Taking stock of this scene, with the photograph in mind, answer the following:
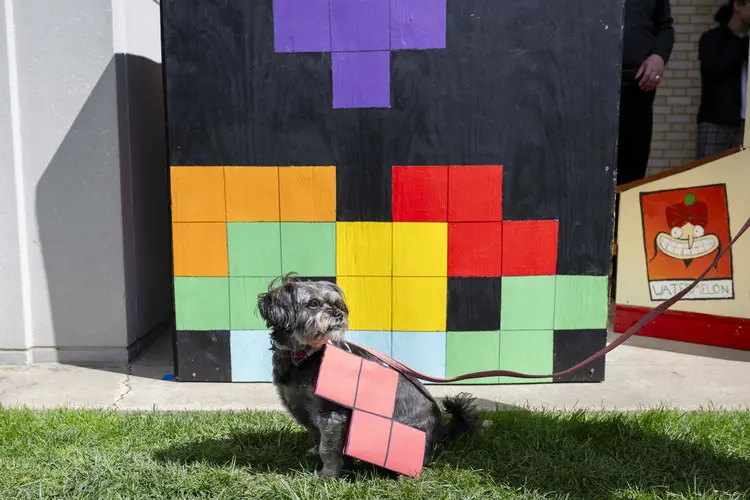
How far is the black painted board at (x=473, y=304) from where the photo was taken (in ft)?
14.1

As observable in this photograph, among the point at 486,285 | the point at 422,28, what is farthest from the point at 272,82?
the point at 486,285

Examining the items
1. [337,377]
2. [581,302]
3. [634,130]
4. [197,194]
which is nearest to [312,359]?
[337,377]

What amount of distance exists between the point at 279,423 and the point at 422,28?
261cm

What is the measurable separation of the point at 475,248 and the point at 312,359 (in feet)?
5.70

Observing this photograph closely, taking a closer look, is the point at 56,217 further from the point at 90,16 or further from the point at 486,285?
the point at 486,285

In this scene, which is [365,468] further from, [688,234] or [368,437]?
[688,234]

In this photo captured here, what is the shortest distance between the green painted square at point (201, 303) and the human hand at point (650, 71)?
13.9 ft

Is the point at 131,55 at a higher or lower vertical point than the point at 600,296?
higher

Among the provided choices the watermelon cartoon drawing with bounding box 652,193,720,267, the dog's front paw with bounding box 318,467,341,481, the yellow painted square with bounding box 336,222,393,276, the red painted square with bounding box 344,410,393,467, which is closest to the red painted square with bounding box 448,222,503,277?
the yellow painted square with bounding box 336,222,393,276

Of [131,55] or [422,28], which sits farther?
[131,55]

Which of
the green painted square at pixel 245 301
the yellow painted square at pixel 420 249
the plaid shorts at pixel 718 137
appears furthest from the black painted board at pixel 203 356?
the plaid shorts at pixel 718 137

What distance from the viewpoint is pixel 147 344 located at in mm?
5191

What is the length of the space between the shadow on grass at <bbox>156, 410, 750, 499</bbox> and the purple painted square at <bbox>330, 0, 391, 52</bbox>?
2438mm

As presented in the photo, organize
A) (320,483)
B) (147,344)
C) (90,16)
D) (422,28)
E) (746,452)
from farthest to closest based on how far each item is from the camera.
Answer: (147,344) → (90,16) → (422,28) → (746,452) → (320,483)
